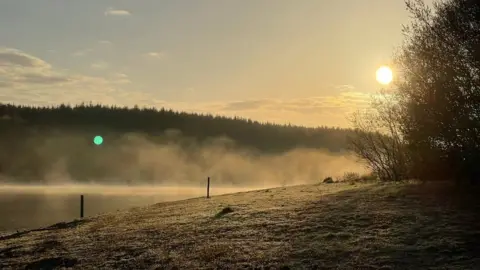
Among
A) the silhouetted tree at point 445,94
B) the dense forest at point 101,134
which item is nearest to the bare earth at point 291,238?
the silhouetted tree at point 445,94

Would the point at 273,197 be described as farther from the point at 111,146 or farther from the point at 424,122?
the point at 111,146

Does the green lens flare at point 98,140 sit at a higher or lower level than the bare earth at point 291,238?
higher

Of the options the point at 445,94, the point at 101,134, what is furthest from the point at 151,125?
the point at 445,94

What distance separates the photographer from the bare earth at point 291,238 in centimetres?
1375

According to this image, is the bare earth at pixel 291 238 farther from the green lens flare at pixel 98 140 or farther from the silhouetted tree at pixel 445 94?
the green lens flare at pixel 98 140

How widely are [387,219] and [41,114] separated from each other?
122 metres

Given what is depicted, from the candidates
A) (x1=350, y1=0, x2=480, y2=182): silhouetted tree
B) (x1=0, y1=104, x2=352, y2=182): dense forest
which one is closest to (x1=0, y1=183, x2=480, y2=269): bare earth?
(x1=350, y1=0, x2=480, y2=182): silhouetted tree

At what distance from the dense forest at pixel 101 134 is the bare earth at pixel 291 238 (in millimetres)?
95360

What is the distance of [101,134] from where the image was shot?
132m

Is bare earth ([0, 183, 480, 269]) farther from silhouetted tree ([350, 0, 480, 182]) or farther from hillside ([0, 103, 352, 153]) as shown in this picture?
hillside ([0, 103, 352, 153])

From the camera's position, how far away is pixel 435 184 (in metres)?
21.8

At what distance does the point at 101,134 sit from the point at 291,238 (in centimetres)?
11994

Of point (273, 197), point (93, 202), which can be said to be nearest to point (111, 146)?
point (93, 202)

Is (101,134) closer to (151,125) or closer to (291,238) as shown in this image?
(151,125)
